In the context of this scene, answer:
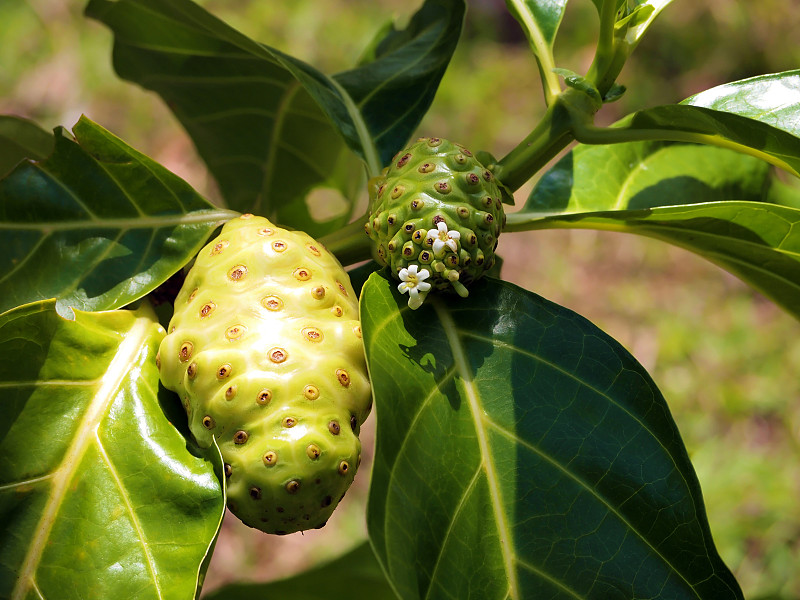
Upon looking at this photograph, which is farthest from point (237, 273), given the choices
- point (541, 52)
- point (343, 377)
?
point (541, 52)

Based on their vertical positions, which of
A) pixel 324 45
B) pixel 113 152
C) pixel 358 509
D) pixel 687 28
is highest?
pixel 113 152

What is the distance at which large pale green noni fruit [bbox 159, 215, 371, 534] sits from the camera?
901 mm

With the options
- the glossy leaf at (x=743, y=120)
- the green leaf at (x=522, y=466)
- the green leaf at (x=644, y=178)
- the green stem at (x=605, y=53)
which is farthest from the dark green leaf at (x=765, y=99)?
the green leaf at (x=522, y=466)

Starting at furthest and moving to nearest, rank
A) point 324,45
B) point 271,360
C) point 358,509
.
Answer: point 324,45 < point 358,509 < point 271,360

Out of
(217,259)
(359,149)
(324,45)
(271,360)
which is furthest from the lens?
(324,45)

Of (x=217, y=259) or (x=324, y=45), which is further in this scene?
(x=324, y=45)

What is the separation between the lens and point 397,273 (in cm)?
105

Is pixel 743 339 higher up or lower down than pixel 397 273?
lower down

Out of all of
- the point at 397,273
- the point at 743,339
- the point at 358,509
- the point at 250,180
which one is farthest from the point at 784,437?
the point at 397,273

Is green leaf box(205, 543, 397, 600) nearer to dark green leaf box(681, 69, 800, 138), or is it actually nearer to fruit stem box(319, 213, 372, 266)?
fruit stem box(319, 213, 372, 266)

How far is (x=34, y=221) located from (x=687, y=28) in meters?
4.67

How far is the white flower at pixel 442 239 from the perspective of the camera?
39.4 inches

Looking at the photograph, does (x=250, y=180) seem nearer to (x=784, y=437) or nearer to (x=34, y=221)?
(x=34, y=221)

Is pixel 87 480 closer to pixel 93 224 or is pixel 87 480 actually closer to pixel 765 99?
pixel 93 224
